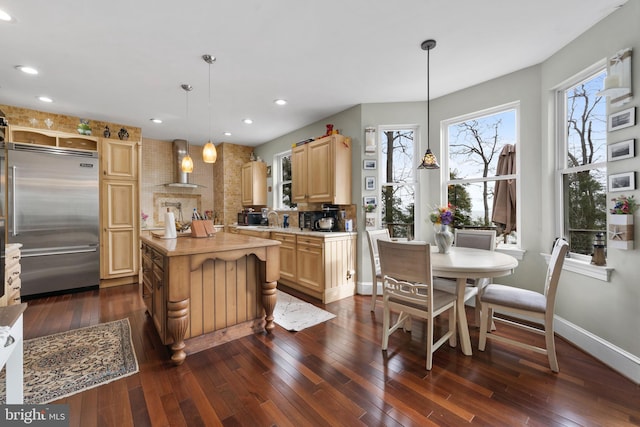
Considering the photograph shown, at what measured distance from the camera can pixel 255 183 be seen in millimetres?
5766

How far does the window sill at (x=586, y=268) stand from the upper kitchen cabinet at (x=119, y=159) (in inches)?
225

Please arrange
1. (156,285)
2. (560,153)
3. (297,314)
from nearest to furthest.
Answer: (156,285), (560,153), (297,314)

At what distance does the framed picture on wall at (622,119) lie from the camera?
2.00 metres

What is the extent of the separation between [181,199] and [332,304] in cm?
426

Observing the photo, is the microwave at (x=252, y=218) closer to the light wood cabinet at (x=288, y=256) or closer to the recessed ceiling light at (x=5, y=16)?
the light wood cabinet at (x=288, y=256)

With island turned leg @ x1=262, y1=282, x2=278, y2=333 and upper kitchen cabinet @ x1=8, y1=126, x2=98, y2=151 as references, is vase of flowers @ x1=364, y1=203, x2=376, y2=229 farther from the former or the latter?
A: upper kitchen cabinet @ x1=8, y1=126, x2=98, y2=151

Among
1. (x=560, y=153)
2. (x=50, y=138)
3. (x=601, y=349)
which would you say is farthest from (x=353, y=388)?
(x=50, y=138)

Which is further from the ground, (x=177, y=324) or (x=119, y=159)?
(x=119, y=159)

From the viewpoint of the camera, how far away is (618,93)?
79.3 inches

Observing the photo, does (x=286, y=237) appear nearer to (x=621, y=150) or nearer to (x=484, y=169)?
(x=484, y=169)

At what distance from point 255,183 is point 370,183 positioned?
282 cm

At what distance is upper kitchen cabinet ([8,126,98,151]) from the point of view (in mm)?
3778

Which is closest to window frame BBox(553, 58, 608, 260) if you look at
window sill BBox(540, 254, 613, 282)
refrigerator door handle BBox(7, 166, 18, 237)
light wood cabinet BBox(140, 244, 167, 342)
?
window sill BBox(540, 254, 613, 282)

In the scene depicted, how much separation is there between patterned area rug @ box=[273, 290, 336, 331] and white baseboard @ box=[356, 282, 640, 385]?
86.4 inches
